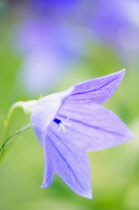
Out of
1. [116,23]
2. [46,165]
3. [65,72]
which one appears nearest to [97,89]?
[46,165]

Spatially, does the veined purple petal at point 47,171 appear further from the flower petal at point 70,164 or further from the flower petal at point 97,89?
the flower petal at point 97,89

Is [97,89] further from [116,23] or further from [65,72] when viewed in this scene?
Answer: [116,23]

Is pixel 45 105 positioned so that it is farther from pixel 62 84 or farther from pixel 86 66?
pixel 86 66

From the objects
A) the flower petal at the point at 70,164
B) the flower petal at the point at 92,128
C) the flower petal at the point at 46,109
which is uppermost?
the flower petal at the point at 46,109

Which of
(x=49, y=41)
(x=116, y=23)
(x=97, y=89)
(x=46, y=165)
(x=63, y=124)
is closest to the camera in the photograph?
(x=46, y=165)

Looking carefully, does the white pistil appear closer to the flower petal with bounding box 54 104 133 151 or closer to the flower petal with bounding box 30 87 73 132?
the flower petal with bounding box 54 104 133 151

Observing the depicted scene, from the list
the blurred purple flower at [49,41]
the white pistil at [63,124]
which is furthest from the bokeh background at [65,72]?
the white pistil at [63,124]
